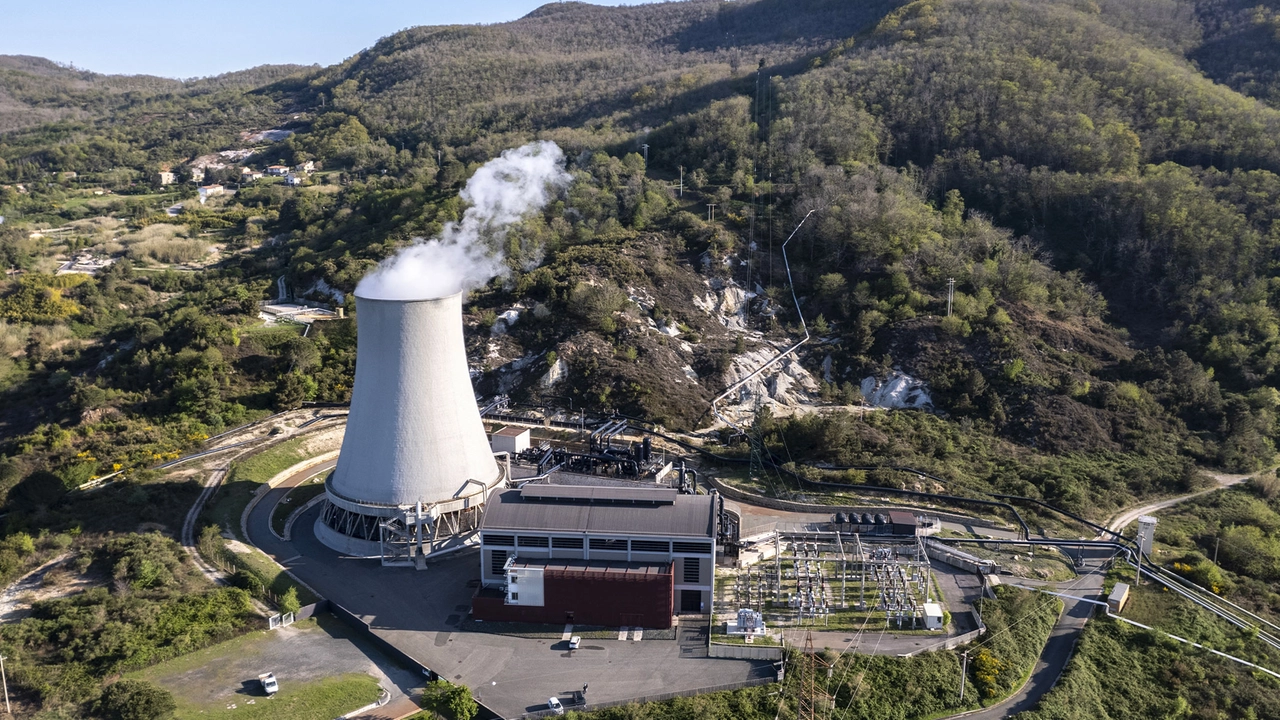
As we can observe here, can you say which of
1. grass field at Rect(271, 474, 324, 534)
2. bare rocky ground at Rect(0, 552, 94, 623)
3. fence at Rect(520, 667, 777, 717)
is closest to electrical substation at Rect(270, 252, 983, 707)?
fence at Rect(520, 667, 777, 717)

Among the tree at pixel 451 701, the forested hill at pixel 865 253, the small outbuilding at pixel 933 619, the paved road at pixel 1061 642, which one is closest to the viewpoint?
the tree at pixel 451 701

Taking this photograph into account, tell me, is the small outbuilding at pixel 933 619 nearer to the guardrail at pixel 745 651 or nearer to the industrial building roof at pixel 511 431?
the guardrail at pixel 745 651

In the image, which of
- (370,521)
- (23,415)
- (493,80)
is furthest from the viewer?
(493,80)

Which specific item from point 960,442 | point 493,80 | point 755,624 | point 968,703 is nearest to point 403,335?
point 755,624

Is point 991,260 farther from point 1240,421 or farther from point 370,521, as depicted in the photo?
point 370,521

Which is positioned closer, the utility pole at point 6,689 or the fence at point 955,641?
the utility pole at point 6,689

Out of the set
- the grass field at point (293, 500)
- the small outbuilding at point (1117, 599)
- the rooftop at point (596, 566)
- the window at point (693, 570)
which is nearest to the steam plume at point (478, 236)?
the rooftop at point (596, 566)

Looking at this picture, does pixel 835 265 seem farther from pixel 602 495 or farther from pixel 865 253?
pixel 602 495
